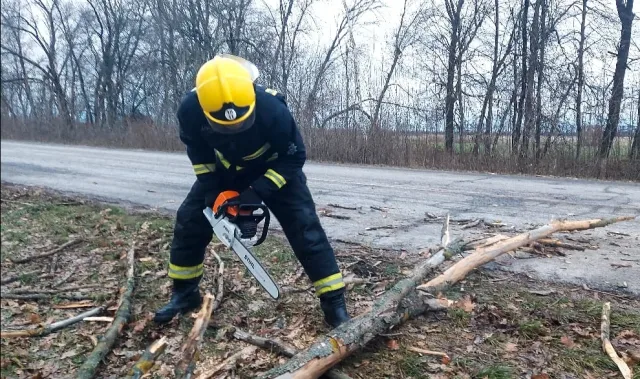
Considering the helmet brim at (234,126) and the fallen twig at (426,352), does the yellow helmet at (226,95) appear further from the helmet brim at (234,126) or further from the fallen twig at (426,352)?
the fallen twig at (426,352)

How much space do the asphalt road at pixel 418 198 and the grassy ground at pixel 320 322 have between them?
0.53m

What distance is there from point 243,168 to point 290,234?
1.84 ft

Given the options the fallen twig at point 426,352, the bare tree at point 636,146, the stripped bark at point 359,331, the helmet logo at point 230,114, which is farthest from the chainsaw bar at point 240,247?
the bare tree at point 636,146

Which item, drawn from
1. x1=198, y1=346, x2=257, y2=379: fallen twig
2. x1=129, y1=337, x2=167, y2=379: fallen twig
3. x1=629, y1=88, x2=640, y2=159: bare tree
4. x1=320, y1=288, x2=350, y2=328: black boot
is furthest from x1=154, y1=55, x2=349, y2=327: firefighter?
x1=629, y1=88, x2=640, y2=159: bare tree

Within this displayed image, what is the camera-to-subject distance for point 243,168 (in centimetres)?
354

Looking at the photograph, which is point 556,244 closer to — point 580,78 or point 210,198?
point 210,198

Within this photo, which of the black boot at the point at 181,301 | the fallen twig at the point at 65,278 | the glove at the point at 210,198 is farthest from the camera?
the fallen twig at the point at 65,278

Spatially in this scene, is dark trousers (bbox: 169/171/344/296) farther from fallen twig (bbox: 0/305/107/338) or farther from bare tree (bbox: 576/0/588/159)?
bare tree (bbox: 576/0/588/159)

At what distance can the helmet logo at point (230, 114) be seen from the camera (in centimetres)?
299

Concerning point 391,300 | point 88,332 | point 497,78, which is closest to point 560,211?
point 391,300

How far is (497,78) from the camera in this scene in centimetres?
1559

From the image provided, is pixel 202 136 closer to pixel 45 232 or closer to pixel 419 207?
pixel 45 232

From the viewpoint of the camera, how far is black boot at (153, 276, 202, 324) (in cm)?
366

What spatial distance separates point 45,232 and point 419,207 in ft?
14.8
